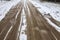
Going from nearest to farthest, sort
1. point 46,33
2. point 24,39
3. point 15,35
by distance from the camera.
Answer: point 24,39 → point 15,35 → point 46,33

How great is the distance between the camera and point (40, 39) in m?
9.20

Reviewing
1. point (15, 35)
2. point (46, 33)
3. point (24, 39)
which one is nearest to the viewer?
point (24, 39)

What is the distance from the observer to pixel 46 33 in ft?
34.9

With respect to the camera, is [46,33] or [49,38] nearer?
[49,38]

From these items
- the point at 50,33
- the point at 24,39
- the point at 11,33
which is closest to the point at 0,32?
the point at 11,33

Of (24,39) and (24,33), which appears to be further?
(24,33)

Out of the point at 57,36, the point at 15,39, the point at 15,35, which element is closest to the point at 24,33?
Result: the point at 15,35

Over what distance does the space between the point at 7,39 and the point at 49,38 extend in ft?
7.90

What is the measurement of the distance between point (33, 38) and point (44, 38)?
2.14ft

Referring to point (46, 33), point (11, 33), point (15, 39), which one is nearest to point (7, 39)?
point (15, 39)

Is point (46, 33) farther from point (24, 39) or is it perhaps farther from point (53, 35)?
point (24, 39)

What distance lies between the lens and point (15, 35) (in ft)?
32.8

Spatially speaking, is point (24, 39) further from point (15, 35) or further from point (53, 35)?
point (53, 35)

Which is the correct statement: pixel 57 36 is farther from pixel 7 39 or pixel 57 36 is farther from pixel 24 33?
pixel 7 39
